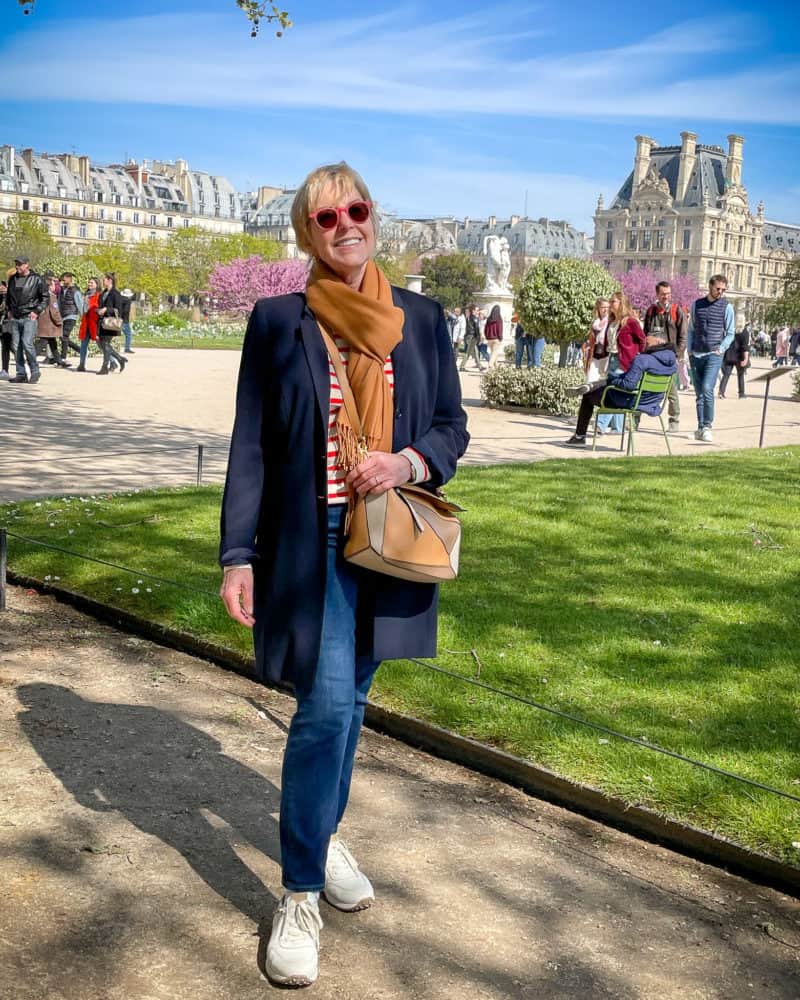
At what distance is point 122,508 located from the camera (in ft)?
26.1

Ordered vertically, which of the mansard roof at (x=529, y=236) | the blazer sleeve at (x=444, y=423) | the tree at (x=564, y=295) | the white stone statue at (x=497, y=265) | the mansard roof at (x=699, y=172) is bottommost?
the blazer sleeve at (x=444, y=423)

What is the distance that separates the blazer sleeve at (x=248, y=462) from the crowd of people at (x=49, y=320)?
15521 mm

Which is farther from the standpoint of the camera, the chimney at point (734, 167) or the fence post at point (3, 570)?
the chimney at point (734, 167)

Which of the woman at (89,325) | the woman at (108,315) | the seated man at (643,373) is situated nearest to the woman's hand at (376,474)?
the seated man at (643,373)

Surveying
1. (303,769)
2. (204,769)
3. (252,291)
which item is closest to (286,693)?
(204,769)

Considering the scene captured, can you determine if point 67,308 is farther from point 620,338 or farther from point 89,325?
point 620,338

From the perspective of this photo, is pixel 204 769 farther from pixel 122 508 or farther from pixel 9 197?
pixel 9 197

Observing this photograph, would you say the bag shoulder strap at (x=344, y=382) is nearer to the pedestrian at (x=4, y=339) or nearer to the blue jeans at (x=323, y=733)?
the blue jeans at (x=323, y=733)

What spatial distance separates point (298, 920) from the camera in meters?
2.75

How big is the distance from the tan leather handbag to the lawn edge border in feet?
4.42

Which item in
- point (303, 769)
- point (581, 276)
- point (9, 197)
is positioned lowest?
point (303, 769)

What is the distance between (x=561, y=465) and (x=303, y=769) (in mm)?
8263

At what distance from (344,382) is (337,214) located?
37 centimetres

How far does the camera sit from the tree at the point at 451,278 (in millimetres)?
93688
